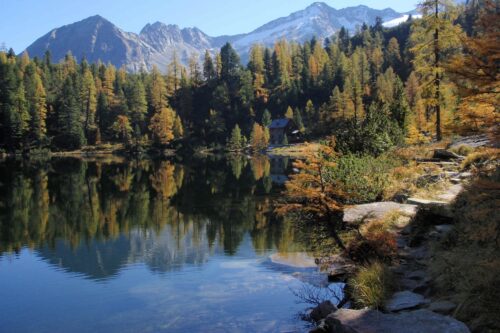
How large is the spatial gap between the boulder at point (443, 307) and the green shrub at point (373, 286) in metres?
1.25

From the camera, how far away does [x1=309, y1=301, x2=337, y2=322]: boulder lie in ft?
37.3

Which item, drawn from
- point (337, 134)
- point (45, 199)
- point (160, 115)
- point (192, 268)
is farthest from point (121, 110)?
point (192, 268)

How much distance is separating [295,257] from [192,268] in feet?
13.4

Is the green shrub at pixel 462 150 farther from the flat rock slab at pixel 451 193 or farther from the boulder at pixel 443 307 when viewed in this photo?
the boulder at pixel 443 307

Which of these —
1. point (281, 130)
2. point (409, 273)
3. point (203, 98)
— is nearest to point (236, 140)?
point (281, 130)

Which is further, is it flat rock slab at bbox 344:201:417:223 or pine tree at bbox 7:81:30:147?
pine tree at bbox 7:81:30:147

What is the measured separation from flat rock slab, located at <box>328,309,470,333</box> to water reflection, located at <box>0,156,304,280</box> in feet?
33.1

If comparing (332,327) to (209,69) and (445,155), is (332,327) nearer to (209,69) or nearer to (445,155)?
(445,155)

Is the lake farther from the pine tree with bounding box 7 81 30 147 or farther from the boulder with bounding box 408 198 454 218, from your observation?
the pine tree with bounding box 7 81 30 147

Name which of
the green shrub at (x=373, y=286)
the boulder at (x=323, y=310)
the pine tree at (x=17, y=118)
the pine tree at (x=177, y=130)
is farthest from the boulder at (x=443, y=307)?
the pine tree at (x=177, y=130)

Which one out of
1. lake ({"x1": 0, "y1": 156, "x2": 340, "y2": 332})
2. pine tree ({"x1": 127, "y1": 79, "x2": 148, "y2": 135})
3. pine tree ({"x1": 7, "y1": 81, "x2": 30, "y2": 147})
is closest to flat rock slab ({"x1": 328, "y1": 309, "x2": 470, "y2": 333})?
lake ({"x1": 0, "y1": 156, "x2": 340, "y2": 332})

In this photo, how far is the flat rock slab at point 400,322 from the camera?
8.04 metres

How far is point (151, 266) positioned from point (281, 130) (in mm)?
112826

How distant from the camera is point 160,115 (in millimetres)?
117750
